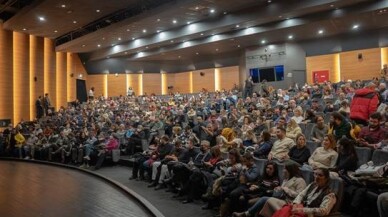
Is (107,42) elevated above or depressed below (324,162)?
above

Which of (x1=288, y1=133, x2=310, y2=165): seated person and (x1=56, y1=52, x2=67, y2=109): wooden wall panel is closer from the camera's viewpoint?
(x1=288, y1=133, x2=310, y2=165): seated person

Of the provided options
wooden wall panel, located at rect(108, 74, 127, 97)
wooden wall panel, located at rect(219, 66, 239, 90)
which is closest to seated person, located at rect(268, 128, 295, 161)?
wooden wall panel, located at rect(219, 66, 239, 90)

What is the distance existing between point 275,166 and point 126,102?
14125 millimetres

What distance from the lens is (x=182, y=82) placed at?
24219 millimetres

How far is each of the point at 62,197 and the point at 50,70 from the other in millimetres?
13919

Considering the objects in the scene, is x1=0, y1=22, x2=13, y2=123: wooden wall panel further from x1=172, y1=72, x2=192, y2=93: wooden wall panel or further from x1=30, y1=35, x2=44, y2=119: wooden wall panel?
x1=172, y1=72, x2=192, y2=93: wooden wall panel

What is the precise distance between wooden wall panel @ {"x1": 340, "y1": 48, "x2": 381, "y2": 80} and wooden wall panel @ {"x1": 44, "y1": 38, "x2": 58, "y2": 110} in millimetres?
14508

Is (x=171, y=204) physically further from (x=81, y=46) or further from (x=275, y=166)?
(x=81, y=46)

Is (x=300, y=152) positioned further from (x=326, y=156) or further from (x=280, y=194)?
(x=280, y=194)

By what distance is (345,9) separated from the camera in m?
12.3

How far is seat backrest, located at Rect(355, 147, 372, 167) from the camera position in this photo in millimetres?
4230

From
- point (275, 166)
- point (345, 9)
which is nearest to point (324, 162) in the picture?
point (275, 166)

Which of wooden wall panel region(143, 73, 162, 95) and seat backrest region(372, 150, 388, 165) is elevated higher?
wooden wall panel region(143, 73, 162, 95)

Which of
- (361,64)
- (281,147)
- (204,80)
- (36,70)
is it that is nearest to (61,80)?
(36,70)
